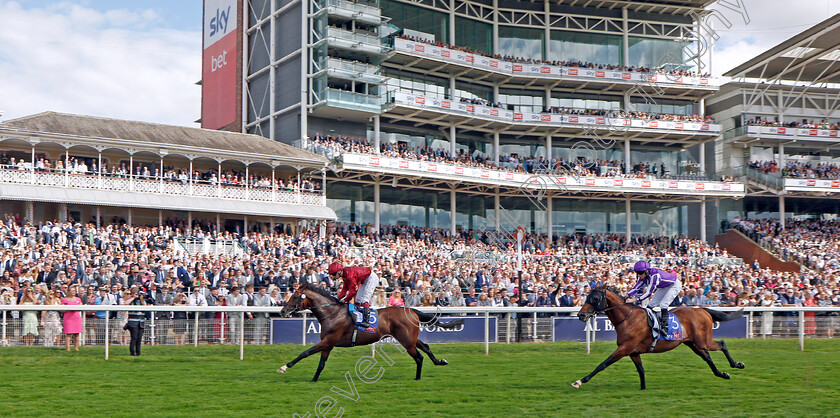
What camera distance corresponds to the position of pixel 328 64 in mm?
37594

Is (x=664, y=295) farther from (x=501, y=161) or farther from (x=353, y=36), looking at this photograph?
(x=501, y=161)

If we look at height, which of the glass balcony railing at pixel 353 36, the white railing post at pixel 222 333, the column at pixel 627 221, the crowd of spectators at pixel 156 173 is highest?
the glass balcony railing at pixel 353 36

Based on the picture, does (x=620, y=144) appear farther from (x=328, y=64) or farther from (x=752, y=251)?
(x=328, y=64)

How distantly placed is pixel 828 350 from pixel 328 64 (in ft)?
85.3

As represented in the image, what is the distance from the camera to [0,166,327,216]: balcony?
2822 cm

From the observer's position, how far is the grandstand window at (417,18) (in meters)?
42.5

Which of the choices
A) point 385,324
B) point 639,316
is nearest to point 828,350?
point 639,316

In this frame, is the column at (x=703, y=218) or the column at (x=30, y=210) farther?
the column at (x=703, y=218)

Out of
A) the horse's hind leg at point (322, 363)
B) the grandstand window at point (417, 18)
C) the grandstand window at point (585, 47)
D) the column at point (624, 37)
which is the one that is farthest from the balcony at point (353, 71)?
the horse's hind leg at point (322, 363)

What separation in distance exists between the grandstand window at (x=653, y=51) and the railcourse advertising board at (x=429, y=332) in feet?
114

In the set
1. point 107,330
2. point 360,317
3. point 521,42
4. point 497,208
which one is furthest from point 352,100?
point 360,317

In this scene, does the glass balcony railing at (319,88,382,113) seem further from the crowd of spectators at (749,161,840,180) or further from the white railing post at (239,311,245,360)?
the white railing post at (239,311,245,360)

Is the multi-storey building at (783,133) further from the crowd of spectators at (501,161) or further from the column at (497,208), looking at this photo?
the column at (497,208)

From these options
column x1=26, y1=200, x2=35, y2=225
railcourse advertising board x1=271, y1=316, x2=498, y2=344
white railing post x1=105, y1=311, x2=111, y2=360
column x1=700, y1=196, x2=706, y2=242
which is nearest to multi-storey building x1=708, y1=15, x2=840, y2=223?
column x1=700, y1=196, x2=706, y2=242
